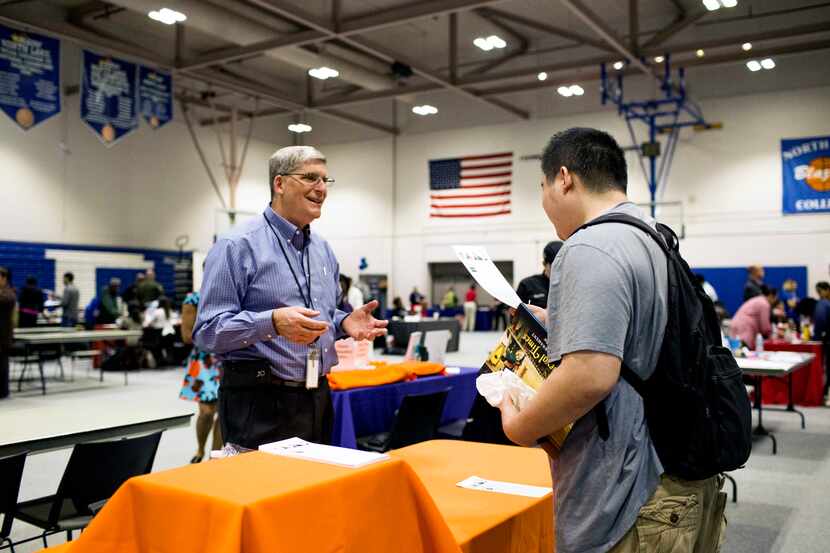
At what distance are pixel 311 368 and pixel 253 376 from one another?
0.63 ft

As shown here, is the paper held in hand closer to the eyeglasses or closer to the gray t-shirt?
the gray t-shirt

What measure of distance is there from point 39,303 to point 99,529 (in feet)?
44.4

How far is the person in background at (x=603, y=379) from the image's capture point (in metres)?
1.37

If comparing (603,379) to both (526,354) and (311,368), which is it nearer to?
(526,354)

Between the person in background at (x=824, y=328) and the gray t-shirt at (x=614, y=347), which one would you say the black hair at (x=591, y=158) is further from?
A: the person in background at (x=824, y=328)

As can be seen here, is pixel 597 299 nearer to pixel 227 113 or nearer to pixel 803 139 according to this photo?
→ pixel 803 139

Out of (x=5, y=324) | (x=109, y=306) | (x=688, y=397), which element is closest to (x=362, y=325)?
(x=688, y=397)

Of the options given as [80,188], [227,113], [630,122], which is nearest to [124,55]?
[80,188]

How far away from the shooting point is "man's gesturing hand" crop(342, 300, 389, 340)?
2.70 meters

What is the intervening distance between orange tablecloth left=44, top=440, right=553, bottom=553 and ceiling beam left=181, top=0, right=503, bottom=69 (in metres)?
10.3

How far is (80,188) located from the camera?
16875 millimetres

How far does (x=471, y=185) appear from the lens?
67.5ft

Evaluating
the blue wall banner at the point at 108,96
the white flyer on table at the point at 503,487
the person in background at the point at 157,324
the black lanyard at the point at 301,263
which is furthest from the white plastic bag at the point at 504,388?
the blue wall banner at the point at 108,96

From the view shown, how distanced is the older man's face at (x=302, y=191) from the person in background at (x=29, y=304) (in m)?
12.2
